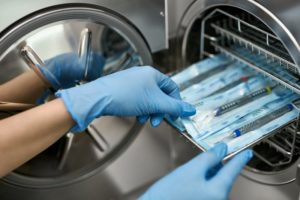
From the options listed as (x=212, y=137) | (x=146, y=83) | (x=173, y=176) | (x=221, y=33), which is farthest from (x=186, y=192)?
(x=221, y=33)

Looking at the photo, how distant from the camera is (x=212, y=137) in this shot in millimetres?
979

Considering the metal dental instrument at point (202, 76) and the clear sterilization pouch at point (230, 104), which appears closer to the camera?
the clear sterilization pouch at point (230, 104)

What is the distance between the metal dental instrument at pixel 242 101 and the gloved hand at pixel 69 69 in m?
0.38

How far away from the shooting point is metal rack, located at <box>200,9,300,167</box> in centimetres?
101

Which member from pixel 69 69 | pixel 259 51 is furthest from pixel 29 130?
pixel 259 51

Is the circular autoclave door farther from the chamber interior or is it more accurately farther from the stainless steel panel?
the chamber interior

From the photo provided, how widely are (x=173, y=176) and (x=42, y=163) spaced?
540mm

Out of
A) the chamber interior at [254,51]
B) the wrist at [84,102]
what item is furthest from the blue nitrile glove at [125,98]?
the chamber interior at [254,51]

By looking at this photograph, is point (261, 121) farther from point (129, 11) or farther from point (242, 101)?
point (129, 11)

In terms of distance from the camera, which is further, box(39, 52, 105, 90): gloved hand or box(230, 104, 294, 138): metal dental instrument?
box(39, 52, 105, 90): gloved hand

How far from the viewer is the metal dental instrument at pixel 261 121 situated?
3.18 feet

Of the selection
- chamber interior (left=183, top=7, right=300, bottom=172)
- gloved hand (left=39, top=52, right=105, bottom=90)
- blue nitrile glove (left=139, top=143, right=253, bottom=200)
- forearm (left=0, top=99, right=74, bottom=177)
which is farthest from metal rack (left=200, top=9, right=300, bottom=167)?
forearm (left=0, top=99, right=74, bottom=177)

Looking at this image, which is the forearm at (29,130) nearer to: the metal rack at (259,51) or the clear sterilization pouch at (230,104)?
the clear sterilization pouch at (230,104)

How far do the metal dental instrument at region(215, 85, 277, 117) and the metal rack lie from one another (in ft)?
0.20
